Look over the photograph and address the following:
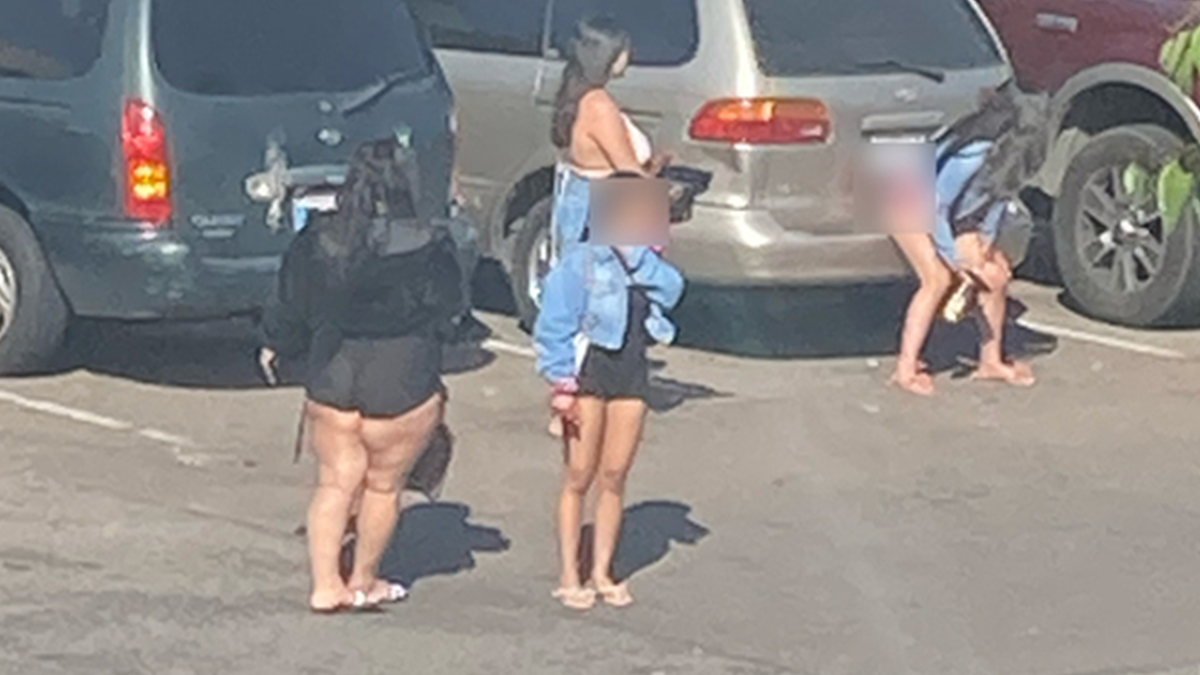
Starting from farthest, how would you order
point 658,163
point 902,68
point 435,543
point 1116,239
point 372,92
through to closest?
point 1116,239 → point 902,68 → point 372,92 → point 658,163 → point 435,543

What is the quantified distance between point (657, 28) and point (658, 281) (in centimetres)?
404

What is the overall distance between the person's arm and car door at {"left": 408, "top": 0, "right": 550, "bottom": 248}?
3.38 m

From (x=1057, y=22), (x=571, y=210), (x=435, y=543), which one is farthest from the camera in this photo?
(x=1057, y=22)

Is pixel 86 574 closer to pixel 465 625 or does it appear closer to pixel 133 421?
pixel 465 625

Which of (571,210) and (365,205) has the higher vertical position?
(365,205)

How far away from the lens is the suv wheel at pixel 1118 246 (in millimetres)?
12312

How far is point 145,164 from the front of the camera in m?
10.4

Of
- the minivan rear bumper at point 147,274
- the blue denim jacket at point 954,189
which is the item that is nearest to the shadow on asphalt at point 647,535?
the minivan rear bumper at point 147,274

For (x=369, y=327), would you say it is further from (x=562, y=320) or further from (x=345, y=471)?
(x=562, y=320)

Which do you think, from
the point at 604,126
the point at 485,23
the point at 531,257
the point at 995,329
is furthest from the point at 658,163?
the point at 485,23

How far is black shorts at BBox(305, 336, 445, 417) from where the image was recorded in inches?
297

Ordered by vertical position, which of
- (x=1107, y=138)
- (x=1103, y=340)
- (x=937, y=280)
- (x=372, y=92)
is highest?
(x=372, y=92)

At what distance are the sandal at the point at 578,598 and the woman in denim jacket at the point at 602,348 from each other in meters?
0.12

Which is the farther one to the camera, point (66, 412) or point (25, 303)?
point (25, 303)
